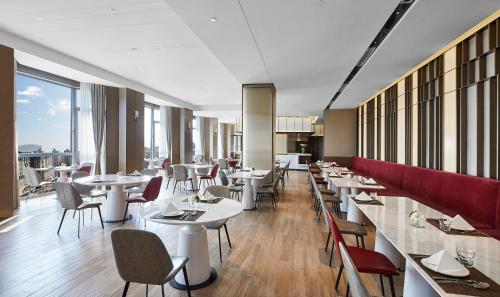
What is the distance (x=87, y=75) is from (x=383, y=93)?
8.65 m

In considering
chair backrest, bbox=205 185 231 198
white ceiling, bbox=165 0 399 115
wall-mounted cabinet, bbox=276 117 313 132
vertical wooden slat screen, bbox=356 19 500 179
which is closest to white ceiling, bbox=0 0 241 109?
white ceiling, bbox=165 0 399 115

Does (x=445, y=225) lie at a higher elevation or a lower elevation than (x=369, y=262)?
higher

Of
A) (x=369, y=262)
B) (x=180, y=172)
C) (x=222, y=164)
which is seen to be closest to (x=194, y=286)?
(x=369, y=262)

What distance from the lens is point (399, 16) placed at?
11.5 feet

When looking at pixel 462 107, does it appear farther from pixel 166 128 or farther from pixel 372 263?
pixel 166 128

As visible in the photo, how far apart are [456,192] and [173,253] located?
424 centimetres

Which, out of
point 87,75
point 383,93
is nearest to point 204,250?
point 87,75

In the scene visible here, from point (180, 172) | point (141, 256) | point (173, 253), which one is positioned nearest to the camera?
point (141, 256)

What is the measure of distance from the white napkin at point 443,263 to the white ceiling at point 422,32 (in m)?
2.92

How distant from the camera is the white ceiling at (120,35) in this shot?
4.02 m

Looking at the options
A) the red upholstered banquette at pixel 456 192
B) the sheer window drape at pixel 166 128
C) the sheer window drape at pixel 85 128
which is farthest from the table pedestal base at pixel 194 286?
the sheer window drape at pixel 166 128

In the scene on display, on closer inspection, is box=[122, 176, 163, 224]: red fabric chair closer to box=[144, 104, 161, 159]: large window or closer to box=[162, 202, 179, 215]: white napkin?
box=[162, 202, 179, 215]: white napkin

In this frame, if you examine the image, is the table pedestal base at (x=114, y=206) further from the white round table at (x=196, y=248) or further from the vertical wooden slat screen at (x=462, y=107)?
the vertical wooden slat screen at (x=462, y=107)

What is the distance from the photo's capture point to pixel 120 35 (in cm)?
498
